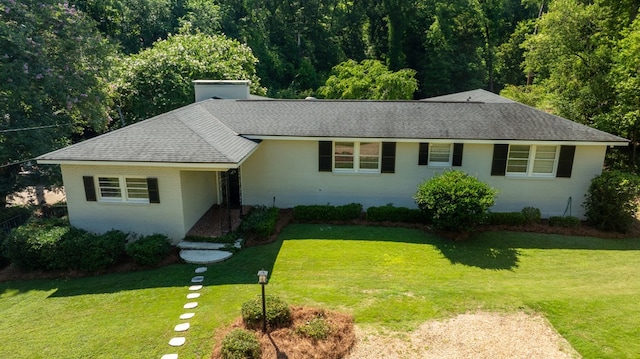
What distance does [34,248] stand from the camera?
11.3 metres

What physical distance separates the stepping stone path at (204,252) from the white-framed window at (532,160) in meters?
10.5

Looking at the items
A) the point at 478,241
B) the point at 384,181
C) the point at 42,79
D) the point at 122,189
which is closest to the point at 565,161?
the point at 478,241

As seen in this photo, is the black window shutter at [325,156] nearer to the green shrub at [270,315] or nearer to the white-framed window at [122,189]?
the white-framed window at [122,189]

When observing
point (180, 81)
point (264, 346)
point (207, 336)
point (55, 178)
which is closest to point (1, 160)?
point (55, 178)

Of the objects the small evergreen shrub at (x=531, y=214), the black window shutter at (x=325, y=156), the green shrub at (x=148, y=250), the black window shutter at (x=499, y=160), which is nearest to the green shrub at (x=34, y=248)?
the green shrub at (x=148, y=250)

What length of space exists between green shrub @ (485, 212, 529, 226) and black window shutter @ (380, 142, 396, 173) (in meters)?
3.88

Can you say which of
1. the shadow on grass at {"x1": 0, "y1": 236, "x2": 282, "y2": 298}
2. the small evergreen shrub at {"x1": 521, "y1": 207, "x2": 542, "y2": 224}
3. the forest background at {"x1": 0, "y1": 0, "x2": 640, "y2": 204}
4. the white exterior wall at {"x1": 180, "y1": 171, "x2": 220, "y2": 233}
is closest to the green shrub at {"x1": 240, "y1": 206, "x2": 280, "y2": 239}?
the shadow on grass at {"x1": 0, "y1": 236, "x2": 282, "y2": 298}

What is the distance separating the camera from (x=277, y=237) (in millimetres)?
13328

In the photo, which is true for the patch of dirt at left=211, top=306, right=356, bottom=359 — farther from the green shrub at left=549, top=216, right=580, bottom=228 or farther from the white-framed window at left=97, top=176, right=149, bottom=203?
the green shrub at left=549, top=216, right=580, bottom=228

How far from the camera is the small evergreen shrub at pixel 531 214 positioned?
14078mm

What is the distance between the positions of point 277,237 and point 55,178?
12.2 m

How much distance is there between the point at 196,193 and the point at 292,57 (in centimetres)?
3479

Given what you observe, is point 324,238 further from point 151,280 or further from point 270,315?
point 151,280

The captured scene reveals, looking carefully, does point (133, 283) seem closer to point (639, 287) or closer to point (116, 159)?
point (116, 159)
